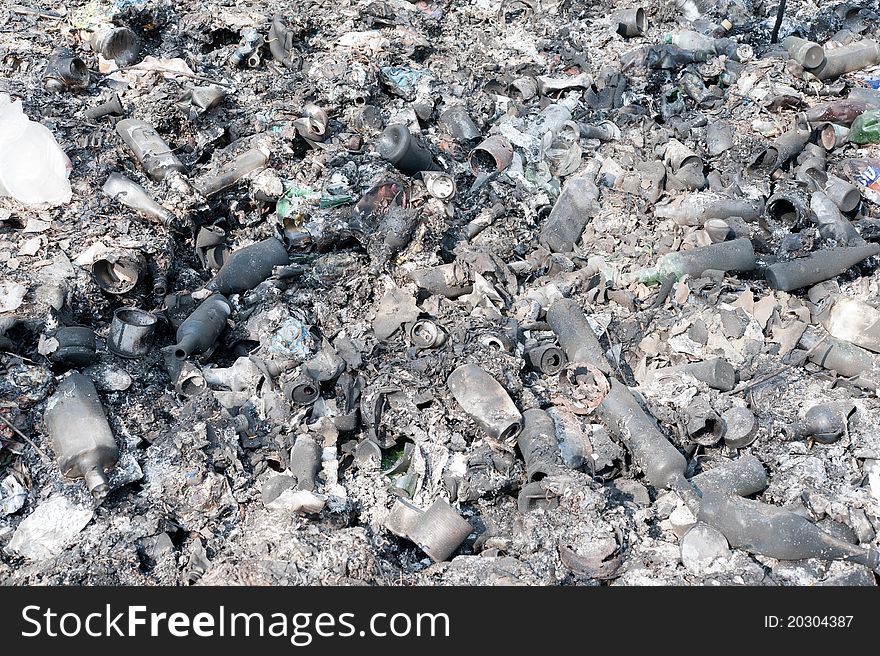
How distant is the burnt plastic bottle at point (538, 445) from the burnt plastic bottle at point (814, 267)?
1806mm

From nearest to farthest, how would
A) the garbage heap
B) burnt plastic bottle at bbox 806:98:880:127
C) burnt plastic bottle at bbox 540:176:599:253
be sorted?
the garbage heap, burnt plastic bottle at bbox 540:176:599:253, burnt plastic bottle at bbox 806:98:880:127

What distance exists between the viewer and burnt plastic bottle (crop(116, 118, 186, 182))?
15.8 ft

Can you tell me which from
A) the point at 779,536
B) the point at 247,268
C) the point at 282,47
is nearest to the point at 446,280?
the point at 247,268

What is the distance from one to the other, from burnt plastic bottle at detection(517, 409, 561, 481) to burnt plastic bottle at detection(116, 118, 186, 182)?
2.93 metres

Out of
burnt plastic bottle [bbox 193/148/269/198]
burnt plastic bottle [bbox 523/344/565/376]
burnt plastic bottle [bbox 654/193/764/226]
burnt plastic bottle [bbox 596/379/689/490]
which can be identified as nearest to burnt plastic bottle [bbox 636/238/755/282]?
burnt plastic bottle [bbox 654/193/764/226]

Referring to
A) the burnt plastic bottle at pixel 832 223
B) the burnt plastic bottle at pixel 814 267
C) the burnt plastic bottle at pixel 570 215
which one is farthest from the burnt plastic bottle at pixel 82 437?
the burnt plastic bottle at pixel 832 223

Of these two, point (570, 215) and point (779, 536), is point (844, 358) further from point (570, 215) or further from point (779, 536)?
point (570, 215)

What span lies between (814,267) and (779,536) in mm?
1997

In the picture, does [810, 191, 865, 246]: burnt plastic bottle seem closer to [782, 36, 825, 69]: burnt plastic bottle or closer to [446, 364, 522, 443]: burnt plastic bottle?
[782, 36, 825, 69]: burnt plastic bottle

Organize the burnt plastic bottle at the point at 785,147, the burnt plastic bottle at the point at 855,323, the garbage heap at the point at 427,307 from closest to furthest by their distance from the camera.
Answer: the garbage heap at the point at 427,307, the burnt plastic bottle at the point at 855,323, the burnt plastic bottle at the point at 785,147

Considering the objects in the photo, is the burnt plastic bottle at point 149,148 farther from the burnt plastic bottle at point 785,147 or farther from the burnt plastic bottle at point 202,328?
the burnt plastic bottle at point 785,147

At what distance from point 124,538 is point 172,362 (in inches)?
38.5

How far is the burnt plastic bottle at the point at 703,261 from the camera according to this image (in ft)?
14.3

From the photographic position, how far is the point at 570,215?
4844mm
